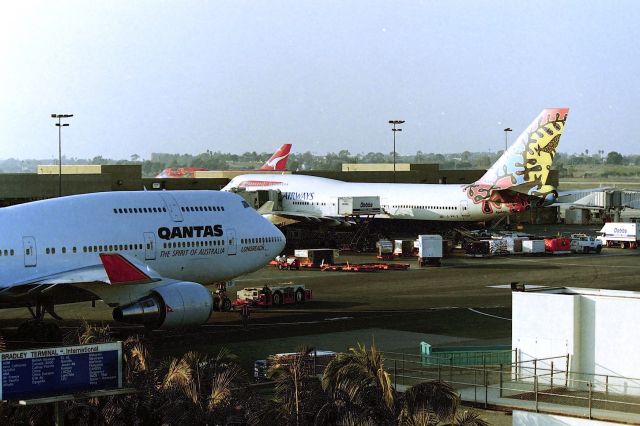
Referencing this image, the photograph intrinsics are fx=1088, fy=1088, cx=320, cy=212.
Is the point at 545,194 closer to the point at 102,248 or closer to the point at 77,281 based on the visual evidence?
the point at 102,248

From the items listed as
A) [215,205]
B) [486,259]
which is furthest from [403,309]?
[486,259]

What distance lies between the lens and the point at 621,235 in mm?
86062

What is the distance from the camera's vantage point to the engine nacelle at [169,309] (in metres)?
40.0

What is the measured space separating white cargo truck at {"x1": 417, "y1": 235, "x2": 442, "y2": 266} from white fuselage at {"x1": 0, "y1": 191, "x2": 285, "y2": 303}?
22.8 meters

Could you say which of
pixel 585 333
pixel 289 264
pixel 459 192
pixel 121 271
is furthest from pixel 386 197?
pixel 585 333

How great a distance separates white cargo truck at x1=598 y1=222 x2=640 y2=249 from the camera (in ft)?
281

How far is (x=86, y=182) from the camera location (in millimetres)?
94625

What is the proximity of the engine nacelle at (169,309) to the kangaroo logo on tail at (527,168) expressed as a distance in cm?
4446

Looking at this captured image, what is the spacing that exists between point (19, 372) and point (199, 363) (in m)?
4.60

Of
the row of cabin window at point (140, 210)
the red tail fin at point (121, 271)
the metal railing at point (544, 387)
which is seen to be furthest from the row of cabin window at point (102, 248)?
the metal railing at point (544, 387)

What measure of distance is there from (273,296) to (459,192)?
35.9 metres

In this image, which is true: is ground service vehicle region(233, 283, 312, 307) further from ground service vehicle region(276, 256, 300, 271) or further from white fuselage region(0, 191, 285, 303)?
ground service vehicle region(276, 256, 300, 271)

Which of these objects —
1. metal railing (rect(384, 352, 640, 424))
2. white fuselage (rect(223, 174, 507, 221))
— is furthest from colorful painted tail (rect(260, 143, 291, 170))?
metal railing (rect(384, 352, 640, 424))

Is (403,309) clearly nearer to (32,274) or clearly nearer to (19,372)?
(32,274)
